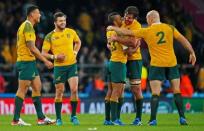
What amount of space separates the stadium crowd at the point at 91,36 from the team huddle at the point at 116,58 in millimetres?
9310

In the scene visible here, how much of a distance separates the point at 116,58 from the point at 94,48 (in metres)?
13.8

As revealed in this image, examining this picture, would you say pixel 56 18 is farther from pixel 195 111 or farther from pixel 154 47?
pixel 195 111

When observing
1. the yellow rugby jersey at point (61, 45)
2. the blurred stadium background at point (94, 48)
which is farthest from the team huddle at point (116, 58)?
the blurred stadium background at point (94, 48)

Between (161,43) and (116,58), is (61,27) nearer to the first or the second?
(116,58)

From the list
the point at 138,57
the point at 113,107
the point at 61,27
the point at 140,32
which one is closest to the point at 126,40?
the point at 140,32

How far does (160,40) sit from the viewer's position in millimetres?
18703

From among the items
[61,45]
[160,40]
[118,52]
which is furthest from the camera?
[61,45]

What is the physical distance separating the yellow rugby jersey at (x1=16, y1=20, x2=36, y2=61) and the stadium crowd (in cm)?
964

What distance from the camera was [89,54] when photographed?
32562 mm

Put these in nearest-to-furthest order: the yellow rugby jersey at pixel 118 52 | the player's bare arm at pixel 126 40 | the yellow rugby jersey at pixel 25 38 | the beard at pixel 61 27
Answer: the player's bare arm at pixel 126 40 < the yellow rugby jersey at pixel 25 38 < the yellow rugby jersey at pixel 118 52 < the beard at pixel 61 27

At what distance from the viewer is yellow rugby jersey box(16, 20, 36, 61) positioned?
62.7 ft

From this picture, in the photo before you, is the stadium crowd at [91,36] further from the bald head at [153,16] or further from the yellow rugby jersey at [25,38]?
the bald head at [153,16]

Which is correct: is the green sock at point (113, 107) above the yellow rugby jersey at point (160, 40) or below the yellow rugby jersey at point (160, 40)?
below

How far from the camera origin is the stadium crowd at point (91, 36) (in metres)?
30.8
